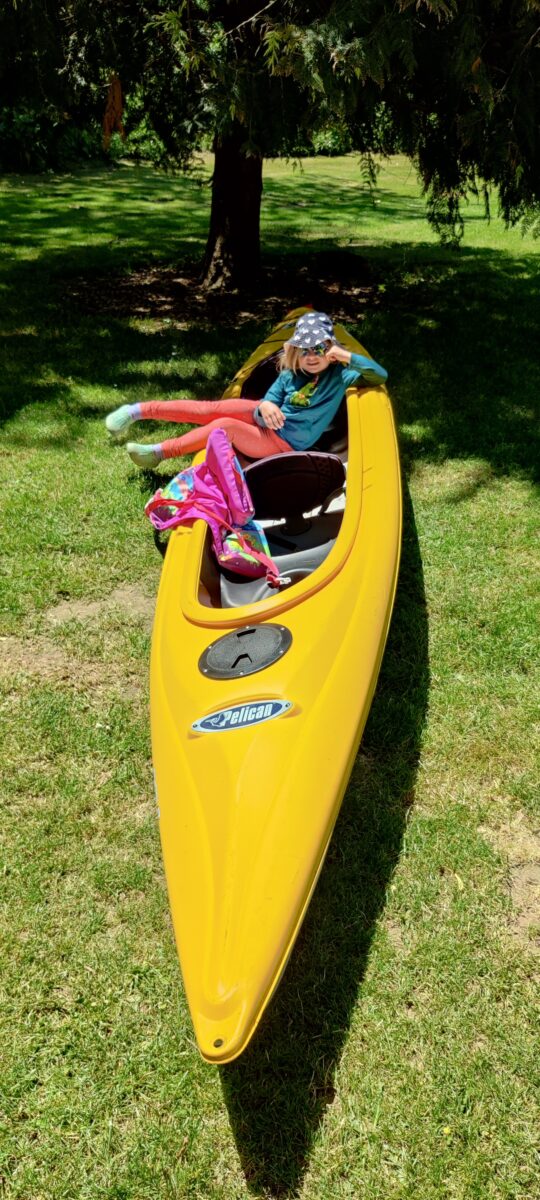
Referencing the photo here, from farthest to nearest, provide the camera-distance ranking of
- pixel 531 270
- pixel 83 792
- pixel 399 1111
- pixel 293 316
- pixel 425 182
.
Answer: pixel 531 270, pixel 425 182, pixel 293 316, pixel 83 792, pixel 399 1111

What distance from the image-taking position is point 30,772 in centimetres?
315

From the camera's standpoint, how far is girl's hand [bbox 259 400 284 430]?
4309mm

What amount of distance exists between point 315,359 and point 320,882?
273 cm

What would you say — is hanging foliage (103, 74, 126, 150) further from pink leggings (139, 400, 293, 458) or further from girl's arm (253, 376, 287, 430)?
girl's arm (253, 376, 287, 430)

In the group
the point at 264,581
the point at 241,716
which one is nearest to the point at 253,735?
the point at 241,716

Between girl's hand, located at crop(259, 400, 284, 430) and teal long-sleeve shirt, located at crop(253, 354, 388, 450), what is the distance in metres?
0.06

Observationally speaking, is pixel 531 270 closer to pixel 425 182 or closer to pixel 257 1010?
pixel 425 182

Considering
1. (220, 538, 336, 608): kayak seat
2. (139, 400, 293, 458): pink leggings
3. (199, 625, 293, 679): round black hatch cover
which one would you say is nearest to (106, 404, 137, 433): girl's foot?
(139, 400, 293, 458): pink leggings

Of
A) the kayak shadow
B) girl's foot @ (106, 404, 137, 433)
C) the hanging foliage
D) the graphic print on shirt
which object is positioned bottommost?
the kayak shadow

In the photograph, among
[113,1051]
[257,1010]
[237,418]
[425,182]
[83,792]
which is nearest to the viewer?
[257,1010]

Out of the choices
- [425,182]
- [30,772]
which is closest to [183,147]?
[425,182]

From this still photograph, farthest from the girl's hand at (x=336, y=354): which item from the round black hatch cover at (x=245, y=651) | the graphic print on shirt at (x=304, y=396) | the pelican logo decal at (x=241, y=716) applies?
the pelican logo decal at (x=241, y=716)

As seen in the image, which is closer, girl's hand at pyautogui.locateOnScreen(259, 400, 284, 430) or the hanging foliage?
girl's hand at pyautogui.locateOnScreen(259, 400, 284, 430)

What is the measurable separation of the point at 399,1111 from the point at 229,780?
99 centimetres
